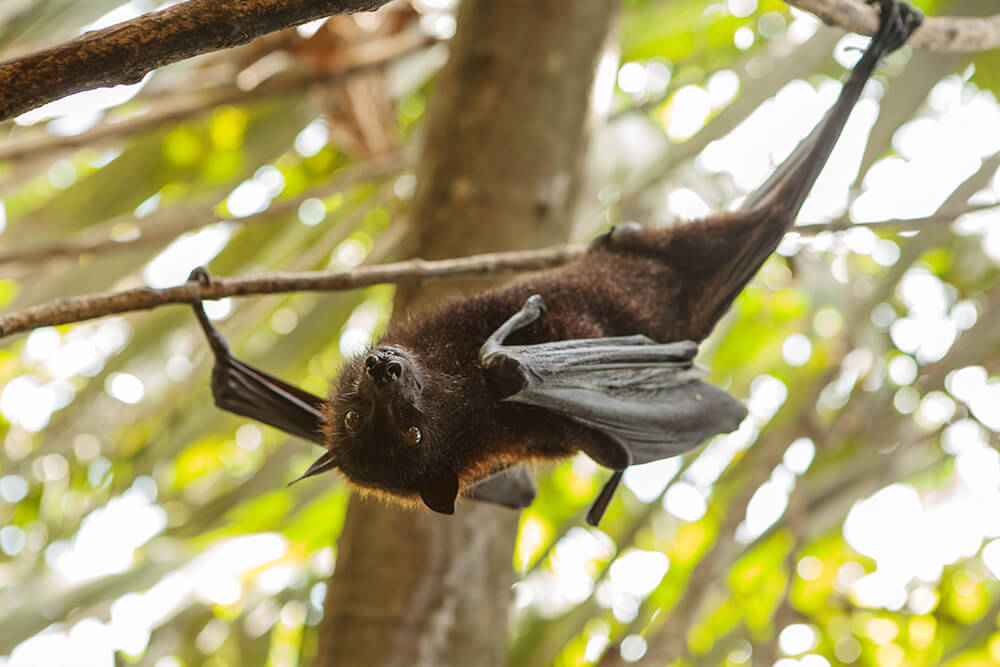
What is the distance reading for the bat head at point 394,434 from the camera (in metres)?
2.30

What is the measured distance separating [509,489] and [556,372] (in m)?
0.74

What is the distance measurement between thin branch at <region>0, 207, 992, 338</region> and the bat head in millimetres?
256

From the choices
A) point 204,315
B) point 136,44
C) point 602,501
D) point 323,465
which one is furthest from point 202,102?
point 136,44

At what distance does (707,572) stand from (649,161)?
2049mm

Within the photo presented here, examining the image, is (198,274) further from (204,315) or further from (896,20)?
(896,20)

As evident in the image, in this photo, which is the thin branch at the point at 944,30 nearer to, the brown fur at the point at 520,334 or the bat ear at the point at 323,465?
the brown fur at the point at 520,334

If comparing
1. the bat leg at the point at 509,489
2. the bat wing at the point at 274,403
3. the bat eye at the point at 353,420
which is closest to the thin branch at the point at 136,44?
the bat eye at the point at 353,420

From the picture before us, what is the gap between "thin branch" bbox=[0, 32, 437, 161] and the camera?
3514mm

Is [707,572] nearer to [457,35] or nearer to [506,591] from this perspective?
[506,591]

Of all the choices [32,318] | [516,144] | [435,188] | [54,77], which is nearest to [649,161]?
[516,144]

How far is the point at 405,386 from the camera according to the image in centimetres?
230

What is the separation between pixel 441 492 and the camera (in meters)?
2.39

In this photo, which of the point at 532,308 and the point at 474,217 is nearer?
the point at 532,308

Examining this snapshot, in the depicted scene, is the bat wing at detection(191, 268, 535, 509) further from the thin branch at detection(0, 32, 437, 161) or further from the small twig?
the thin branch at detection(0, 32, 437, 161)
